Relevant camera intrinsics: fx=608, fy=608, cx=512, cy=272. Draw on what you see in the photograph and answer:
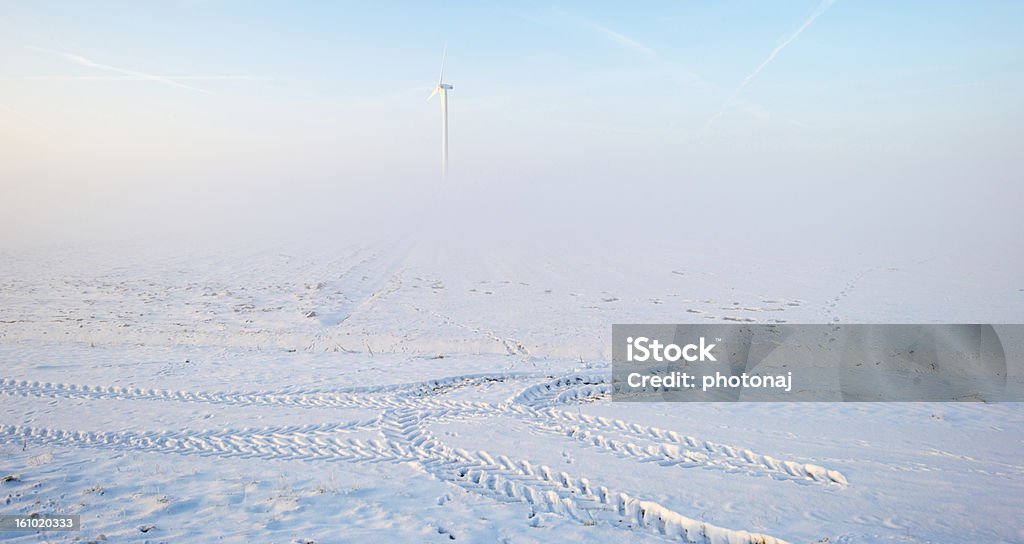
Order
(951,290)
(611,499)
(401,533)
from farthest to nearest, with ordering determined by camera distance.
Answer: (951,290)
(611,499)
(401,533)

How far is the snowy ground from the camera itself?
22.4ft

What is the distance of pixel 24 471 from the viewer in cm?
796

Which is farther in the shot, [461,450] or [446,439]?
[446,439]

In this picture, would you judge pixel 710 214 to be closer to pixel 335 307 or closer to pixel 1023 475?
pixel 335 307

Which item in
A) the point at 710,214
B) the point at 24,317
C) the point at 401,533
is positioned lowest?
the point at 401,533

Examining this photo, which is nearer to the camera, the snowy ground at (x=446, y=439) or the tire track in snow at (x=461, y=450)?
the snowy ground at (x=446, y=439)

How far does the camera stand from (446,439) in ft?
30.8

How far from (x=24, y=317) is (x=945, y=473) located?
23164mm

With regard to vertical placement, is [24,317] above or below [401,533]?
above

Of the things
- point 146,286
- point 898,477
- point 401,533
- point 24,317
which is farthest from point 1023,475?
point 146,286

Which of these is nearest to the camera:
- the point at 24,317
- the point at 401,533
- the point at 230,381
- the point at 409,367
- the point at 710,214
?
the point at 401,533

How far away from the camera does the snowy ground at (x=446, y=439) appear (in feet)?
22.4

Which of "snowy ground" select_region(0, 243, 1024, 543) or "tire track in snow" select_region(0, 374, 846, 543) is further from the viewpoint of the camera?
"tire track in snow" select_region(0, 374, 846, 543)

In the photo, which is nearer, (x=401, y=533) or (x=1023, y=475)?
(x=401, y=533)
